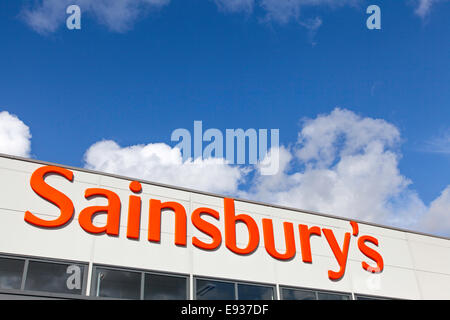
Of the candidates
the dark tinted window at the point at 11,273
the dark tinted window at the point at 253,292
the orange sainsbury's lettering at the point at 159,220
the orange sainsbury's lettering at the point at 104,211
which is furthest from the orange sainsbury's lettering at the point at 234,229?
the dark tinted window at the point at 11,273

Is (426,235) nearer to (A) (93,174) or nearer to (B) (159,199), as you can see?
(B) (159,199)

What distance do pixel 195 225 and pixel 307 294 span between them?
4795 mm

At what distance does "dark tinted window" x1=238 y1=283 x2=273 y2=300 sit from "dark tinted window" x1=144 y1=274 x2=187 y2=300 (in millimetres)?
2043

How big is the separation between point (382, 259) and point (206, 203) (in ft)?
25.6

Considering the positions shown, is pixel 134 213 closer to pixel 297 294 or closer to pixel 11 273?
pixel 11 273

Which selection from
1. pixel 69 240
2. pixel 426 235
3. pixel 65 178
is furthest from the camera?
pixel 426 235

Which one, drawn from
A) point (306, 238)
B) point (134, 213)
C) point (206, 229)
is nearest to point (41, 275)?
point (134, 213)

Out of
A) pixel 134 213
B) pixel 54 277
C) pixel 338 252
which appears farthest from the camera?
pixel 338 252

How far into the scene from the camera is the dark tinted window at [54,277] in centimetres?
1248

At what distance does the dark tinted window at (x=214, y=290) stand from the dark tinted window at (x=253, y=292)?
1.12 feet

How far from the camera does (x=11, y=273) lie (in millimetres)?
12359

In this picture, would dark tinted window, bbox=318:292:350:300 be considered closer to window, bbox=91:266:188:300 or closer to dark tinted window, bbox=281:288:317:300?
dark tinted window, bbox=281:288:317:300
